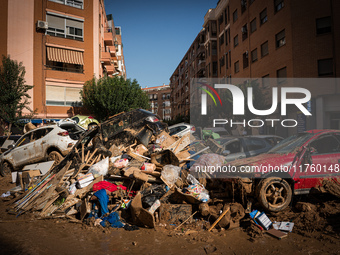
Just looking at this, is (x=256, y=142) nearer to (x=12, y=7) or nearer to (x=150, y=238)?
(x=150, y=238)

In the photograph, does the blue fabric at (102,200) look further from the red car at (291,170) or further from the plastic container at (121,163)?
the red car at (291,170)

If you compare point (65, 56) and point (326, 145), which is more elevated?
point (65, 56)

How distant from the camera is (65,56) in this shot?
73.8 ft

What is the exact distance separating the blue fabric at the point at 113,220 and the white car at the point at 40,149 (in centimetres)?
531

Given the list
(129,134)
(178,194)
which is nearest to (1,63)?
(129,134)

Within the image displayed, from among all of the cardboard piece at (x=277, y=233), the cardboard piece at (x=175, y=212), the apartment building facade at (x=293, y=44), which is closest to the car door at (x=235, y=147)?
the cardboard piece at (x=175, y=212)

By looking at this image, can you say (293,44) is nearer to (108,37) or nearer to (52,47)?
(52,47)

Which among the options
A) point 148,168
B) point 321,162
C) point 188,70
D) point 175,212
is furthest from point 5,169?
point 188,70

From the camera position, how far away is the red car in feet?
15.0

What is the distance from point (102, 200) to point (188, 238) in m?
2.18

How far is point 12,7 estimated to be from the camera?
20.9 m

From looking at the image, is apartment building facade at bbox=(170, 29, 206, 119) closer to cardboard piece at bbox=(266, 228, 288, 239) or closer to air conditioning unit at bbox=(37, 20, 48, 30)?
air conditioning unit at bbox=(37, 20, 48, 30)

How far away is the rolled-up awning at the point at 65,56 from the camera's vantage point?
22.0m

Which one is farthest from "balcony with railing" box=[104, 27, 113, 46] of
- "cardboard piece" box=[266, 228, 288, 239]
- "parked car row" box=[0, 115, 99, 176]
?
"cardboard piece" box=[266, 228, 288, 239]
